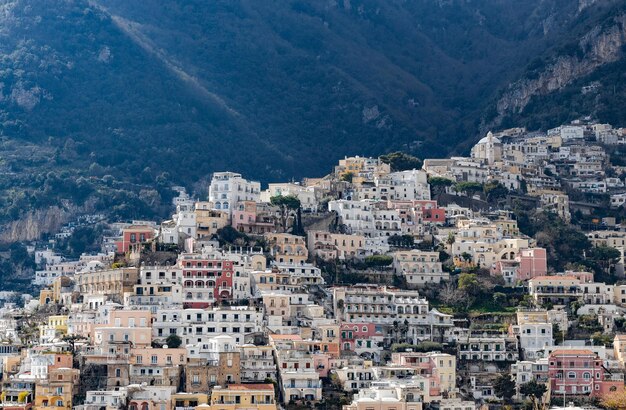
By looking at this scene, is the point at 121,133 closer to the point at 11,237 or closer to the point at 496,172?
the point at 11,237

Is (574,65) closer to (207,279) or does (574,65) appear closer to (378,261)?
(378,261)

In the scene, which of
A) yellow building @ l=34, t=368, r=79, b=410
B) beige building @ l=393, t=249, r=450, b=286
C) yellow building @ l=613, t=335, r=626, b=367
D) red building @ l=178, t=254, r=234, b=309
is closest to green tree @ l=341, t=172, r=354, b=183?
beige building @ l=393, t=249, r=450, b=286

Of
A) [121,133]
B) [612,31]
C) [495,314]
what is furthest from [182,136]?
[495,314]

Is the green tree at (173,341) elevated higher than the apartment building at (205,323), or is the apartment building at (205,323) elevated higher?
the apartment building at (205,323)

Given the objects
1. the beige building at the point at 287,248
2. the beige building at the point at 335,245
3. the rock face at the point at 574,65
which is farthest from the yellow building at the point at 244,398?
the rock face at the point at 574,65

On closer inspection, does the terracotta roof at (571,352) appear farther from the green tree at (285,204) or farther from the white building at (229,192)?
the white building at (229,192)

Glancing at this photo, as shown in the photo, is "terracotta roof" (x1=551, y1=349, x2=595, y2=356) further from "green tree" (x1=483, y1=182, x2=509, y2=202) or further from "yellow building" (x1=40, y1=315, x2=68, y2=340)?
"green tree" (x1=483, y1=182, x2=509, y2=202)
